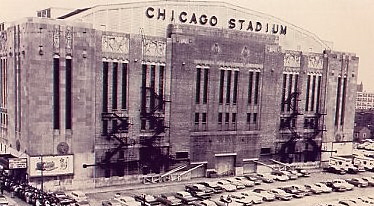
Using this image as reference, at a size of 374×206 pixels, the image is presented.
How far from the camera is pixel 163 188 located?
27.6m

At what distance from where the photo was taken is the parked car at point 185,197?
2427 cm

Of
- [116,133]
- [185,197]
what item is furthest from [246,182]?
[116,133]

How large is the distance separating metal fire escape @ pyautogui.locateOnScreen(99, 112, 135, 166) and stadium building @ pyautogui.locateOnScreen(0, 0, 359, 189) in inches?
2.7

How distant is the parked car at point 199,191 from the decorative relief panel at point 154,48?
29.4 ft

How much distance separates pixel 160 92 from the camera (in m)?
29.2

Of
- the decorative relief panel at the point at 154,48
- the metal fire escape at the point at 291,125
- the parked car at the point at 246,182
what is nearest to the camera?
the decorative relief panel at the point at 154,48

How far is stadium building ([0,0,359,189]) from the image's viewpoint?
25328 mm

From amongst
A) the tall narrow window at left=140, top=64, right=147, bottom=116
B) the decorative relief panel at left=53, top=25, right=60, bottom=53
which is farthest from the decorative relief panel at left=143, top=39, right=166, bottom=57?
the decorative relief panel at left=53, top=25, right=60, bottom=53

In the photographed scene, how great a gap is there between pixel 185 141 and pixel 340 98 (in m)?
15.5

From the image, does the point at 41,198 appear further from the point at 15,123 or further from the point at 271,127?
the point at 271,127

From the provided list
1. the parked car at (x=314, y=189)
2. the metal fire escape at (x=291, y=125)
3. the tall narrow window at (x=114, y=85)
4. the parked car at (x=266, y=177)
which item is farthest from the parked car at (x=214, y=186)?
the metal fire escape at (x=291, y=125)

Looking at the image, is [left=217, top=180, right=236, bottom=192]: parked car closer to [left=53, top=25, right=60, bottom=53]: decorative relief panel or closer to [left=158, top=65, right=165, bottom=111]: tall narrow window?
[left=158, top=65, right=165, bottom=111]: tall narrow window

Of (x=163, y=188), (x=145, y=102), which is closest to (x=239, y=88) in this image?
(x=145, y=102)

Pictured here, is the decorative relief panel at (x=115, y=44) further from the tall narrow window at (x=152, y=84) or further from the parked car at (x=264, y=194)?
the parked car at (x=264, y=194)
